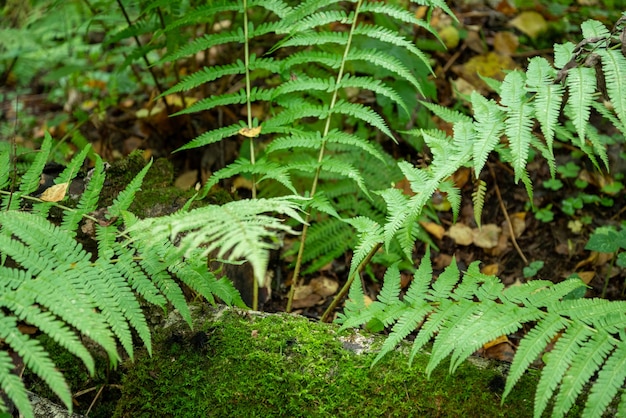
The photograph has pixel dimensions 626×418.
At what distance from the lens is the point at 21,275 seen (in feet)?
5.60

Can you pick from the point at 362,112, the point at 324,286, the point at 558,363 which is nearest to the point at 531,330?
the point at 558,363

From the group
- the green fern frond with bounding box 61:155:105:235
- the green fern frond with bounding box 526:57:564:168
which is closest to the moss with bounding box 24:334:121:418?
the green fern frond with bounding box 61:155:105:235

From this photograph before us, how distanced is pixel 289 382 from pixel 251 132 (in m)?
1.24

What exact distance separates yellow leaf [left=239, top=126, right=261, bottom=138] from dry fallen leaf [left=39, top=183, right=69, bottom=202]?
2.77 ft

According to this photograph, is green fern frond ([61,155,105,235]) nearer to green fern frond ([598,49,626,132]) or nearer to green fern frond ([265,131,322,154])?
green fern frond ([265,131,322,154])

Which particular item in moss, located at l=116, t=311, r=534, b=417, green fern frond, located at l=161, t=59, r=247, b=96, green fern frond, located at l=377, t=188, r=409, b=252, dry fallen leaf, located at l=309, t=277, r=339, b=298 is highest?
green fern frond, located at l=161, t=59, r=247, b=96

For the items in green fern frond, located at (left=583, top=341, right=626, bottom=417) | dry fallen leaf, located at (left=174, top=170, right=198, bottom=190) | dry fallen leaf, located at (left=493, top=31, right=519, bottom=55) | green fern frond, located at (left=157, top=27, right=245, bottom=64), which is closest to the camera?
green fern frond, located at (left=583, top=341, right=626, bottom=417)

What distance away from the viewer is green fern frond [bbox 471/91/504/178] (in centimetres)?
183

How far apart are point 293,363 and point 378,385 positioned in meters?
0.32

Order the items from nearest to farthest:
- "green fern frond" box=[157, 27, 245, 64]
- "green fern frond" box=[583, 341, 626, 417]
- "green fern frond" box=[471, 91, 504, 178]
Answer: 1. "green fern frond" box=[583, 341, 626, 417]
2. "green fern frond" box=[471, 91, 504, 178]
3. "green fern frond" box=[157, 27, 245, 64]

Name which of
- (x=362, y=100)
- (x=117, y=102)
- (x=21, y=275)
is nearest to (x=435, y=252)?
(x=362, y=100)

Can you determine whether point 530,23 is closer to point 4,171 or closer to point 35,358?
point 4,171

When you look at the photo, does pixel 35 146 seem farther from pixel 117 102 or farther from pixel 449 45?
pixel 449 45

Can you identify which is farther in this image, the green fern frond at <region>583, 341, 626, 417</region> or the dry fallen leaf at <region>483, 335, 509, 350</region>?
the dry fallen leaf at <region>483, 335, 509, 350</region>
